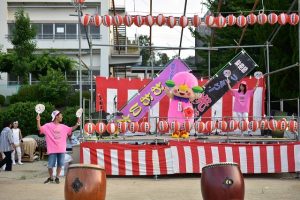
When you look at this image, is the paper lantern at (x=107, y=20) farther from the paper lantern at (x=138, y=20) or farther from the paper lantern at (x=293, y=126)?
the paper lantern at (x=293, y=126)

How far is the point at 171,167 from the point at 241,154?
1.75 meters

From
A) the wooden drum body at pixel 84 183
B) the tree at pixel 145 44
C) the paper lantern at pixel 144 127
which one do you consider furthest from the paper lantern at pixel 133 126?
the tree at pixel 145 44

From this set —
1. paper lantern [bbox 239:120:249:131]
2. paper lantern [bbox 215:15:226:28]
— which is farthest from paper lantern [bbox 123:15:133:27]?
paper lantern [bbox 239:120:249:131]

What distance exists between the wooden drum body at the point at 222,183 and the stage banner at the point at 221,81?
8.47 meters

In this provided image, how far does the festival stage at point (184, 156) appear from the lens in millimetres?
13266

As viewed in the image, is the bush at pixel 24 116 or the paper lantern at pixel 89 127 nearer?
the paper lantern at pixel 89 127

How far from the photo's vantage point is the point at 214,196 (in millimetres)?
8070

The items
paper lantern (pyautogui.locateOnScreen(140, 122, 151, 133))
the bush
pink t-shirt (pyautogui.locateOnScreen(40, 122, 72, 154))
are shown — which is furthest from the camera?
the bush

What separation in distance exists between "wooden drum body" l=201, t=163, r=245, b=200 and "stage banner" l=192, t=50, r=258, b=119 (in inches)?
333

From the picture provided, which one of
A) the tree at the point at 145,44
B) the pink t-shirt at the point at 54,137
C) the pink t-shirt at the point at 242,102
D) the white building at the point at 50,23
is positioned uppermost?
the white building at the point at 50,23

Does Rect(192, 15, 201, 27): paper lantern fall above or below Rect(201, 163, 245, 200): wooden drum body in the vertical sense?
above

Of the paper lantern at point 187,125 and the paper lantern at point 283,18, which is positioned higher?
the paper lantern at point 283,18

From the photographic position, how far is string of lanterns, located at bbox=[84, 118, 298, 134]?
44.5 feet

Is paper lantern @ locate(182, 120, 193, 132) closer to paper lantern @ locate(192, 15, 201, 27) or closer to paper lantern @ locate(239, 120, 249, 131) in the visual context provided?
paper lantern @ locate(239, 120, 249, 131)
